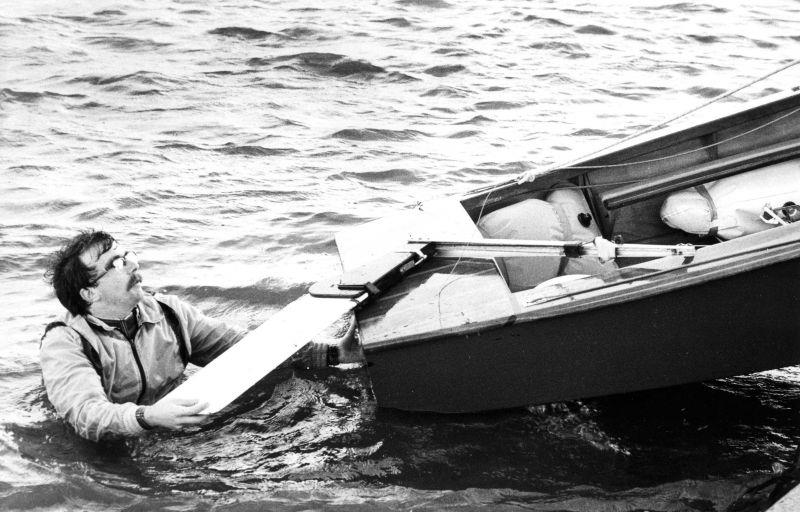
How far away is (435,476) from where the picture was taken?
420 centimetres

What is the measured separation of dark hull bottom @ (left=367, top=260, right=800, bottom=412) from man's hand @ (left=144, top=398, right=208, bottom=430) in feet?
2.52

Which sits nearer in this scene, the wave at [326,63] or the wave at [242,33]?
the wave at [326,63]

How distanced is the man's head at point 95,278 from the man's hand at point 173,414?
64cm

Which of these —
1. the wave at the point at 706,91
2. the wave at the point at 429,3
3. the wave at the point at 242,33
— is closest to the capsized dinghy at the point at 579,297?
the wave at the point at 706,91

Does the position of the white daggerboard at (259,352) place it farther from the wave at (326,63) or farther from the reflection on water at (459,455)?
the wave at (326,63)

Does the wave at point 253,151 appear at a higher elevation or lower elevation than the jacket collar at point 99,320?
lower

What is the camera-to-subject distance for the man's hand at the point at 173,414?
3.83 meters

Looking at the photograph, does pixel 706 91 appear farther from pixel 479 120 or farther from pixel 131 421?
pixel 131 421

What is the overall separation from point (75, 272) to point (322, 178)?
13.4 feet

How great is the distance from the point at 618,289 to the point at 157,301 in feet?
7.19

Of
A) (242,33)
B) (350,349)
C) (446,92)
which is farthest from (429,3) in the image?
(350,349)

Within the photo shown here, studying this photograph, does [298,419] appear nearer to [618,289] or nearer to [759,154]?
[618,289]

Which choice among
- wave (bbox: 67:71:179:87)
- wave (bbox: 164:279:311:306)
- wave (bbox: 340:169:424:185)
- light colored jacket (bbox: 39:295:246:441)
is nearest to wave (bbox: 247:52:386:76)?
wave (bbox: 67:71:179:87)

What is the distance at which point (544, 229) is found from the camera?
5.09 metres
